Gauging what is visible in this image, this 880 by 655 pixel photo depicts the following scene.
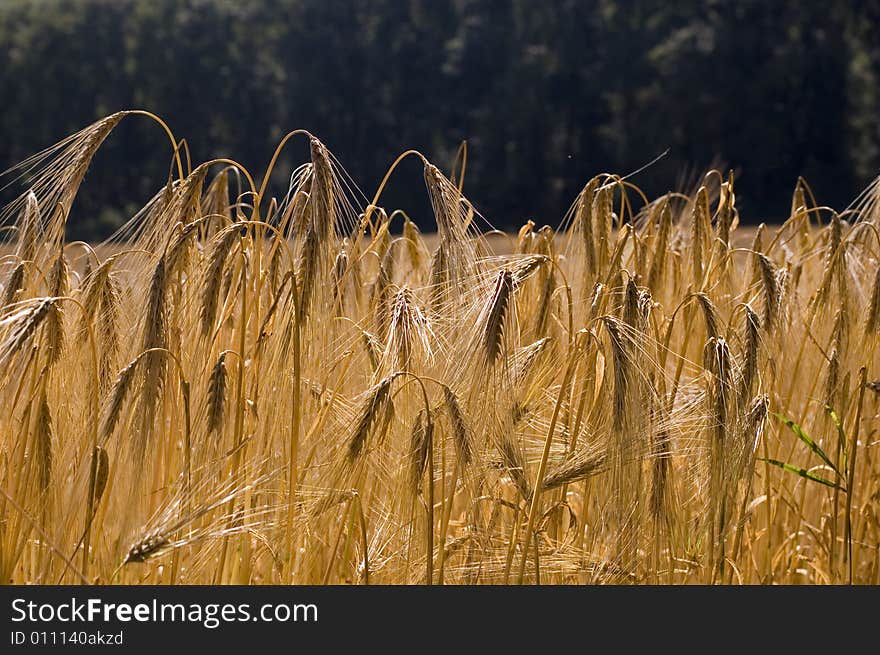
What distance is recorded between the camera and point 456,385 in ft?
3.84

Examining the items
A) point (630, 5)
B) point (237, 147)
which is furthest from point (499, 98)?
point (237, 147)

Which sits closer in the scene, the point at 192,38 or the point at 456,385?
the point at 456,385

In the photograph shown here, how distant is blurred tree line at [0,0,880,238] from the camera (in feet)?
48.6

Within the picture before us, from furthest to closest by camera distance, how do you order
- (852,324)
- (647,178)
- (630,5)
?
(630,5)
(647,178)
(852,324)

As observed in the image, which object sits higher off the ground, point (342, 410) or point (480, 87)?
point (480, 87)

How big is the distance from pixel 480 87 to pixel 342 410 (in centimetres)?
1469

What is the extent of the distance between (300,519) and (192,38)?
14793 millimetres

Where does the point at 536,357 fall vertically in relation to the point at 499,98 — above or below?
below

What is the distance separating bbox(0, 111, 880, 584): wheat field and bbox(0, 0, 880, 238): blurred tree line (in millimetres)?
13108

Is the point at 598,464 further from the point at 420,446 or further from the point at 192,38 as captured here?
the point at 192,38

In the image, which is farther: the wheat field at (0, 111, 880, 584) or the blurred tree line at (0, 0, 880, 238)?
the blurred tree line at (0, 0, 880, 238)

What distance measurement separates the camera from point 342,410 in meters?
1.33

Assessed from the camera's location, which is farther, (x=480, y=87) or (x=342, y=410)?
(x=480, y=87)

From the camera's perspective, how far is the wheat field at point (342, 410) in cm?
114
